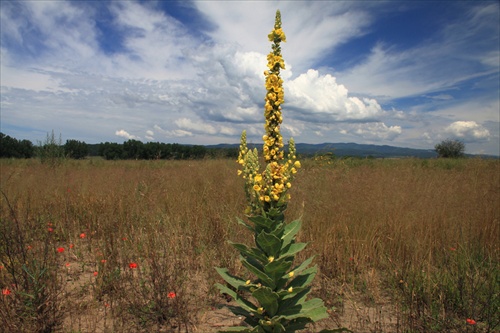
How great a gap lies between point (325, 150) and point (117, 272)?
24.0ft

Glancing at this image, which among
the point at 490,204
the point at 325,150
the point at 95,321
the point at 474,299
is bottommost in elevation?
the point at 95,321

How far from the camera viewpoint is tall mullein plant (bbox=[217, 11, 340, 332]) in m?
1.98

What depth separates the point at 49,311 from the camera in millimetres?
2637

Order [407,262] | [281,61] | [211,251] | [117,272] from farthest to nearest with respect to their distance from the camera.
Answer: [211,251] → [407,262] → [117,272] → [281,61]

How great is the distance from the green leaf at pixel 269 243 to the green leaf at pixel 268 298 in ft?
0.81

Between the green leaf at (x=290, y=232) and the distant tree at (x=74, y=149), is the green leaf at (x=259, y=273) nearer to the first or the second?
the green leaf at (x=290, y=232)

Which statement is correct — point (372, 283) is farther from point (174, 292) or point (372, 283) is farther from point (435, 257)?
point (174, 292)

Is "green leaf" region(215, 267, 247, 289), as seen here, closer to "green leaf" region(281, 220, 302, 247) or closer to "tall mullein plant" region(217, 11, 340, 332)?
"tall mullein plant" region(217, 11, 340, 332)

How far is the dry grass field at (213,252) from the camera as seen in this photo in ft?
9.14

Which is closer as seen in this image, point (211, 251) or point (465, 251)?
point (465, 251)

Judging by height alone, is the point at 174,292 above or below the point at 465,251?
below

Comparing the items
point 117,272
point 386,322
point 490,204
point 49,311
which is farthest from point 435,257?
point 49,311

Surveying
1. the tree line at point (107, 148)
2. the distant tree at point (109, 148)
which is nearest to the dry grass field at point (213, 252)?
the tree line at point (107, 148)

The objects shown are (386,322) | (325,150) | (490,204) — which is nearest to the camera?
(386,322)
